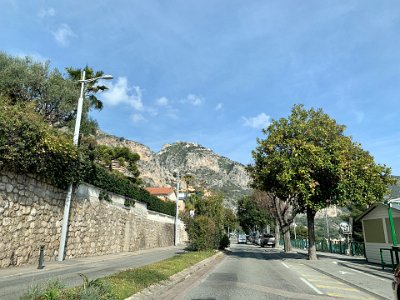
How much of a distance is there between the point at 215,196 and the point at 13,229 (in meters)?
19.0

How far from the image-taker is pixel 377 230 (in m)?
21.6

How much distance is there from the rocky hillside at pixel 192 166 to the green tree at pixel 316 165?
99.1m

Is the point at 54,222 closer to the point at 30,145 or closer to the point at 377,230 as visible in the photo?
the point at 30,145

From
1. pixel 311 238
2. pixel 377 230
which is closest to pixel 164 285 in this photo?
pixel 311 238

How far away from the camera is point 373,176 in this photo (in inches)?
840

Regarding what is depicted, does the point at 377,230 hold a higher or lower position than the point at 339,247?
higher

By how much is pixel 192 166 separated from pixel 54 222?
427ft

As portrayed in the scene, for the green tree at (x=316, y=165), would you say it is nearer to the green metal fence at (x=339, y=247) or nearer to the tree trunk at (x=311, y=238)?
Answer: the tree trunk at (x=311, y=238)

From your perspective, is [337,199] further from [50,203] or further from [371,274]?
[50,203]

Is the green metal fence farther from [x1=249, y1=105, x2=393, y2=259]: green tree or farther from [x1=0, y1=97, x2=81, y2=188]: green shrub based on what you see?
[x1=0, y1=97, x2=81, y2=188]: green shrub

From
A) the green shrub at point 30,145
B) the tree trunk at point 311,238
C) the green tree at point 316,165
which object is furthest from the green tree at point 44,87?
the tree trunk at point 311,238

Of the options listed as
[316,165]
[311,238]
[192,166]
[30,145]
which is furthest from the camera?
[192,166]

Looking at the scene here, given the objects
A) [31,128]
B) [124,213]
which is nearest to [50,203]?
[31,128]

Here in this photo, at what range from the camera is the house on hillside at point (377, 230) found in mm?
20156
